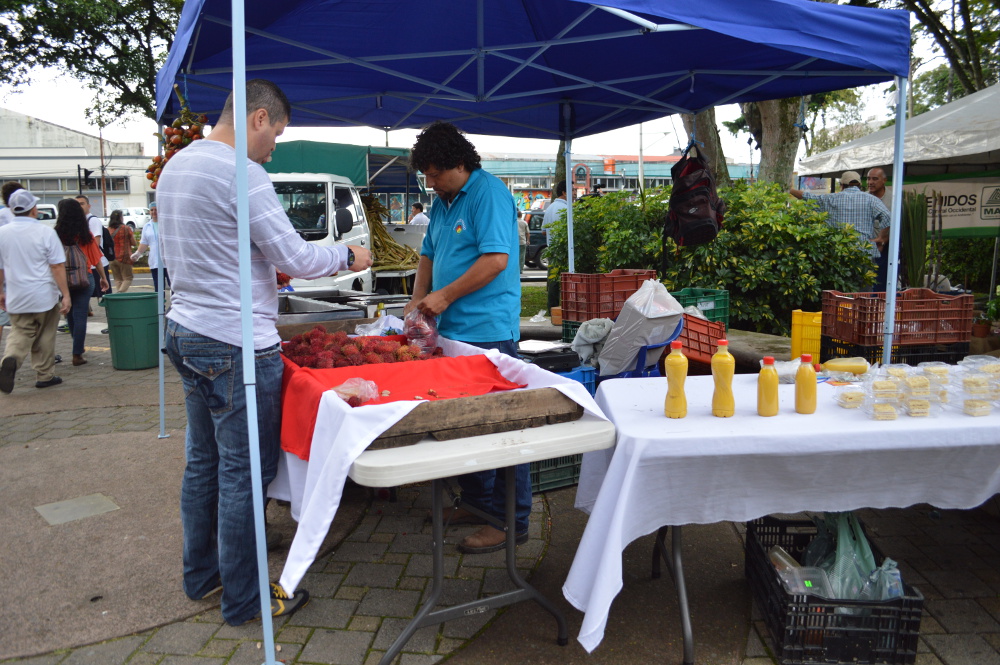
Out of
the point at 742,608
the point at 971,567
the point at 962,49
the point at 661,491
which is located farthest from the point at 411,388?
the point at 962,49

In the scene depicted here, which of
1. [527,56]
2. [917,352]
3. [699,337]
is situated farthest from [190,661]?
[917,352]

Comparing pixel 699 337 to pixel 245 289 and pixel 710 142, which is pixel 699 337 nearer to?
pixel 245 289

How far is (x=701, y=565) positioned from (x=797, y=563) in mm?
625

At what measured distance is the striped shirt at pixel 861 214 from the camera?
691 centimetres

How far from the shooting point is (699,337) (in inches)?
190

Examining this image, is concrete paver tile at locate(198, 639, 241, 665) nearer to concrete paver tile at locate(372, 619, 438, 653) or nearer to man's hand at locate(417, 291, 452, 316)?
concrete paver tile at locate(372, 619, 438, 653)

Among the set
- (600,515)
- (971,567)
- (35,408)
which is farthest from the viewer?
(35,408)

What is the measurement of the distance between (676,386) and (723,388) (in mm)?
176

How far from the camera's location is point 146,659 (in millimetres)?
2686

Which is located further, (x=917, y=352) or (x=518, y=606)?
(x=917, y=352)

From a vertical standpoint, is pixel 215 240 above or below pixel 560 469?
→ above

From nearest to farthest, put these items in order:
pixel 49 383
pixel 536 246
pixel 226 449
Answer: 1. pixel 226 449
2. pixel 49 383
3. pixel 536 246

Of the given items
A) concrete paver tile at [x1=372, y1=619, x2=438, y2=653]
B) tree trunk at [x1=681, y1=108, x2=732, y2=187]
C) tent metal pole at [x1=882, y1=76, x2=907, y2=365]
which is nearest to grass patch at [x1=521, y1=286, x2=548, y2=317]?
tree trunk at [x1=681, y1=108, x2=732, y2=187]

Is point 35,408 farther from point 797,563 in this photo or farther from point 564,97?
point 797,563
